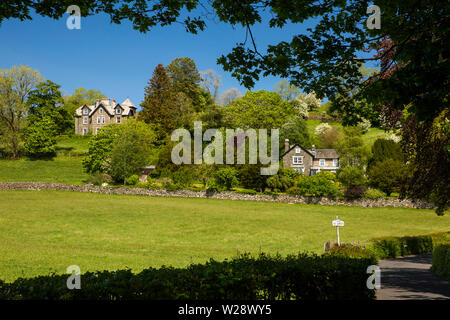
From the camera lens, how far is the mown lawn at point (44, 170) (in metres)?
58.9

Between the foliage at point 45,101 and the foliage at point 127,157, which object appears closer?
the foliage at point 127,157

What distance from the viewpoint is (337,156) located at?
7044 centimetres

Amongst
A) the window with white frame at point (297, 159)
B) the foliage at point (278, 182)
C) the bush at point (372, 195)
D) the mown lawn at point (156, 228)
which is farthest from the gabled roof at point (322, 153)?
the mown lawn at point (156, 228)

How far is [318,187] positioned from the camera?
46.6m

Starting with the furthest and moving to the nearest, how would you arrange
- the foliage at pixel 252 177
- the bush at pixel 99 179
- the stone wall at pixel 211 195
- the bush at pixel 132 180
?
1. the bush at pixel 132 180
2. the bush at pixel 99 179
3. the foliage at pixel 252 177
4. the stone wall at pixel 211 195

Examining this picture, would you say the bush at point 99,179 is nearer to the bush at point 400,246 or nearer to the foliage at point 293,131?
the foliage at point 293,131

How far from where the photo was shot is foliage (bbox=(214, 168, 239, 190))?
51.0 metres

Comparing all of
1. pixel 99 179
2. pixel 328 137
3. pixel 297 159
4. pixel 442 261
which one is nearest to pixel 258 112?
pixel 297 159

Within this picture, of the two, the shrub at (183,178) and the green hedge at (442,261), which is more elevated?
the shrub at (183,178)

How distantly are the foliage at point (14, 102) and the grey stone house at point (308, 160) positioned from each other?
2147 inches

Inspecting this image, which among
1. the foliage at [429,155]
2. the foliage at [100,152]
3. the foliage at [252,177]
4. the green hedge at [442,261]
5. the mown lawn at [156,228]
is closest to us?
the foliage at [429,155]

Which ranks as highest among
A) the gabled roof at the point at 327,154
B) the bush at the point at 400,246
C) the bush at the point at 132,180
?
the gabled roof at the point at 327,154

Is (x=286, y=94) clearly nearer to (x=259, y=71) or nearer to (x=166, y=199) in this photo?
(x=166, y=199)

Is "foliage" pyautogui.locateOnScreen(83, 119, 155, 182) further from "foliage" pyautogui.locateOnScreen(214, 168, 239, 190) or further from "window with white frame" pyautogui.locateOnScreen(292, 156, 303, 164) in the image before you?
"window with white frame" pyautogui.locateOnScreen(292, 156, 303, 164)
